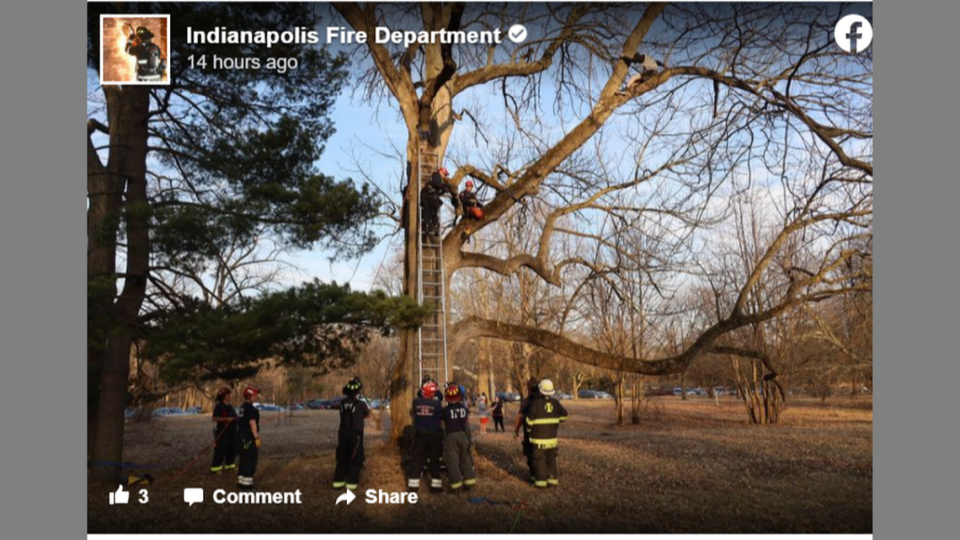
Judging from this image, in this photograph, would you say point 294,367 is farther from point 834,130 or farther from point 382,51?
point 834,130

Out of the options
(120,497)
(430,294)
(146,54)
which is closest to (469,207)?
(430,294)

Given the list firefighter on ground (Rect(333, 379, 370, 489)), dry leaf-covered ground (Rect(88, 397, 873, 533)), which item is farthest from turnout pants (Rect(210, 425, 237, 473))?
firefighter on ground (Rect(333, 379, 370, 489))

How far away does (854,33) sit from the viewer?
845cm

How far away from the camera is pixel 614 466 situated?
35.2 feet

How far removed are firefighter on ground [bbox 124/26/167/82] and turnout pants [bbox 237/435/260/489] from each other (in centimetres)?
481

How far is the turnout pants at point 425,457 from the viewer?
819 centimetres

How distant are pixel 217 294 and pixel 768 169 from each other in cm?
816

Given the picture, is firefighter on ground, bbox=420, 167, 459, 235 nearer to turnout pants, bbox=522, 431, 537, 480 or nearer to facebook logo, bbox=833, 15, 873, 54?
turnout pants, bbox=522, 431, 537, 480

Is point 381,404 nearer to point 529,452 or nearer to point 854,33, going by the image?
point 529,452

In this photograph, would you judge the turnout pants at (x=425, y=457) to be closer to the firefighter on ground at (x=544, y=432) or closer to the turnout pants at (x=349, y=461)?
the turnout pants at (x=349, y=461)

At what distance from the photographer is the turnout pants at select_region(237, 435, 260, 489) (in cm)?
810

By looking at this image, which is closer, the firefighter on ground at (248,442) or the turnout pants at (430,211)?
the firefighter on ground at (248,442)

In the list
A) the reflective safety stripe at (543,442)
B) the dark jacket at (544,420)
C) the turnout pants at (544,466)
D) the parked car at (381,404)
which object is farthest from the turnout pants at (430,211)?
the parked car at (381,404)

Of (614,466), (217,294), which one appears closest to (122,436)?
(217,294)
